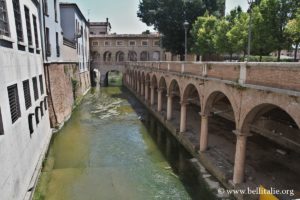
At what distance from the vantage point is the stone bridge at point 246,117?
8680 mm

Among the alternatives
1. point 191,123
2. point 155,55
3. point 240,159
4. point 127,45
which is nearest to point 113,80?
point 127,45

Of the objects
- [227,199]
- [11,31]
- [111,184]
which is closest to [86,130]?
[111,184]

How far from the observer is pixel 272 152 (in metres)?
14.6

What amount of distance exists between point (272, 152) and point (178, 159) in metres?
5.45

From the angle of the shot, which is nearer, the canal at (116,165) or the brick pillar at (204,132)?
the canal at (116,165)

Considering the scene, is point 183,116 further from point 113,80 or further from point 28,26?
point 113,80

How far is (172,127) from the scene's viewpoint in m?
20.2

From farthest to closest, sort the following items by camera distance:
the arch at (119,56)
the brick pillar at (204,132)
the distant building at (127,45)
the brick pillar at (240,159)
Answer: the arch at (119,56) < the distant building at (127,45) < the brick pillar at (204,132) < the brick pillar at (240,159)

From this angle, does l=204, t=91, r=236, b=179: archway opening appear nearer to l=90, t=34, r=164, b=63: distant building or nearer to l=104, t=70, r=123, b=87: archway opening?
l=104, t=70, r=123, b=87: archway opening

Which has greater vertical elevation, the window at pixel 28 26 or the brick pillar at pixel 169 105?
the window at pixel 28 26

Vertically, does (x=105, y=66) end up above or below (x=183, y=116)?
above

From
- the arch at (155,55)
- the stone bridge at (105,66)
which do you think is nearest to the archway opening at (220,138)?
the stone bridge at (105,66)

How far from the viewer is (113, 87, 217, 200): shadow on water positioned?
38.2ft

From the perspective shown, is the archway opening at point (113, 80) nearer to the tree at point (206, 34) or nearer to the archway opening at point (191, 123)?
the tree at point (206, 34)
